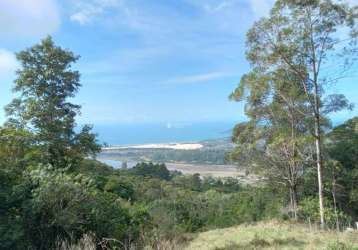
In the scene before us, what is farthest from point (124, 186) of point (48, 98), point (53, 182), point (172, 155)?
point (172, 155)

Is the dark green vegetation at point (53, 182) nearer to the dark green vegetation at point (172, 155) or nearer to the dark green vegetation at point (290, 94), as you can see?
the dark green vegetation at point (290, 94)

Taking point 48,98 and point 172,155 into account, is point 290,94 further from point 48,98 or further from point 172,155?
point 172,155

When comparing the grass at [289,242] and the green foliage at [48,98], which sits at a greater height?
the green foliage at [48,98]

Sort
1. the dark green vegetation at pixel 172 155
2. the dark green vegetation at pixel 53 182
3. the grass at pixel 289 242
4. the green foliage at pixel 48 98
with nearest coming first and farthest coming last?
the grass at pixel 289 242, the dark green vegetation at pixel 53 182, the green foliage at pixel 48 98, the dark green vegetation at pixel 172 155

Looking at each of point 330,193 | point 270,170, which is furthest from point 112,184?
point 330,193

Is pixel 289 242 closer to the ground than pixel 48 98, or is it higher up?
closer to the ground

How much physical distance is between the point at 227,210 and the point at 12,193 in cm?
3178

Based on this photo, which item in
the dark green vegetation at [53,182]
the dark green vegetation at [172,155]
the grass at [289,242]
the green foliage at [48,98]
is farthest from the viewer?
the dark green vegetation at [172,155]

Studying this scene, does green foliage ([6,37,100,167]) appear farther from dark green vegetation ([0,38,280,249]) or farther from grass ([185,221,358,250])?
grass ([185,221,358,250])

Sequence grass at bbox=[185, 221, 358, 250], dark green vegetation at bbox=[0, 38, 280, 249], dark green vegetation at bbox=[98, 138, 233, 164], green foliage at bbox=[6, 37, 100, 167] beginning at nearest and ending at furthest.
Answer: grass at bbox=[185, 221, 358, 250], dark green vegetation at bbox=[0, 38, 280, 249], green foliage at bbox=[6, 37, 100, 167], dark green vegetation at bbox=[98, 138, 233, 164]

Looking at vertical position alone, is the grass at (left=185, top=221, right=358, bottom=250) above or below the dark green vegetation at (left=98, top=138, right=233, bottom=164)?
below

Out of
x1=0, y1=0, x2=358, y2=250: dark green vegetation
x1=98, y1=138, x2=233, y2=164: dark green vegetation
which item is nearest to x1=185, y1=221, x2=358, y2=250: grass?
x1=0, y1=0, x2=358, y2=250: dark green vegetation

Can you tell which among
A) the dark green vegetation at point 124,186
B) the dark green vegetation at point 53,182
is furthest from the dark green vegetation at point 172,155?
the dark green vegetation at point 53,182

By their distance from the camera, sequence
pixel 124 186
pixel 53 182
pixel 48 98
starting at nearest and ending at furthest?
pixel 53 182
pixel 48 98
pixel 124 186
